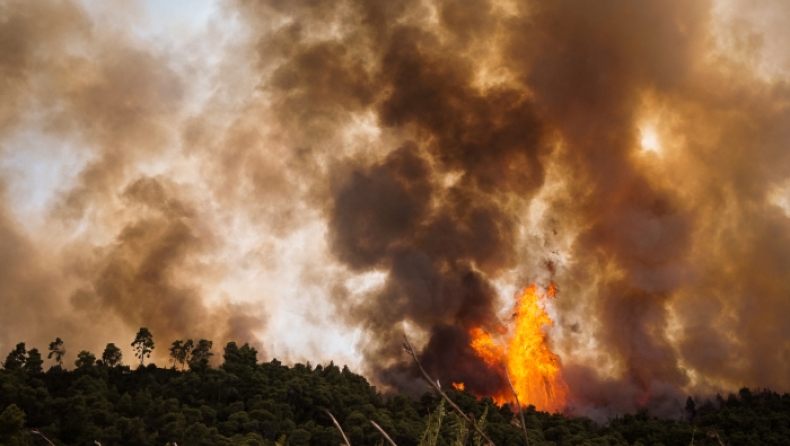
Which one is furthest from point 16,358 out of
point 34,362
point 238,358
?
point 238,358

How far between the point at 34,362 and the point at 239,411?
2910cm

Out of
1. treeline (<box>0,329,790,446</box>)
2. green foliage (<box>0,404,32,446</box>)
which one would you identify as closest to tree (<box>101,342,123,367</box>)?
treeline (<box>0,329,790,446</box>)

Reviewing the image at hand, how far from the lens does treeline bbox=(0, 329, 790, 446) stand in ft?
245

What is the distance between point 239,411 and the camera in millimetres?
88625

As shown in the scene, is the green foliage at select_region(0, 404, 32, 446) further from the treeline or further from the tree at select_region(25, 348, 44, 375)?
the tree at select_region(25, 348, 44, 375)

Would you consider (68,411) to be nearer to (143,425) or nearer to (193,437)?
(143,425)

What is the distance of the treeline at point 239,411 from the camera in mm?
74812

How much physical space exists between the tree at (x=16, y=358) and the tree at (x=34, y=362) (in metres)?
0.63

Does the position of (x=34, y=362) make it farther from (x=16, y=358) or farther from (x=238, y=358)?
(x=238, y=358)

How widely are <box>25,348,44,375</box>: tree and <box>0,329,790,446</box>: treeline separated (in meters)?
0.12

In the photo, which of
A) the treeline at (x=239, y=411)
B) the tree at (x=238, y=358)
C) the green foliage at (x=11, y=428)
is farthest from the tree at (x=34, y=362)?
the green foliage at (x=11, y=428)

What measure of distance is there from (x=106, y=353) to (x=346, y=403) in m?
34.1

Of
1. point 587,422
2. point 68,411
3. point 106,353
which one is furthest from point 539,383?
point 68,411

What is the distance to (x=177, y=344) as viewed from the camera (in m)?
117
